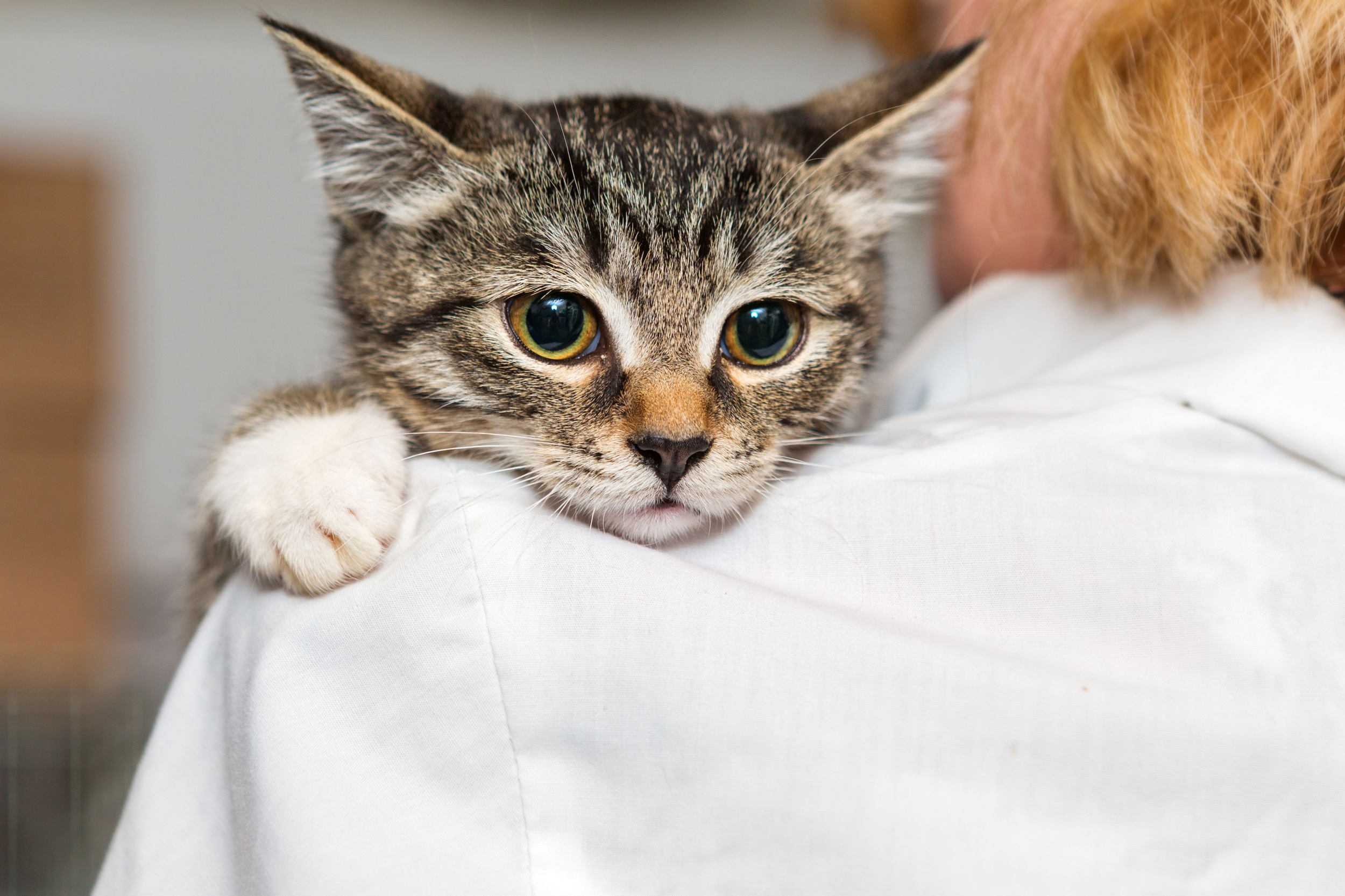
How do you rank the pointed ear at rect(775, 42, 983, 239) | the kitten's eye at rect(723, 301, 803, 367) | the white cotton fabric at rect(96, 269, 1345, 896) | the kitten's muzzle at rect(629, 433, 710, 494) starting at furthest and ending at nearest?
the pointed ear at rect(775, 42, 983, 239), the kitten's eye at rect(723, 301, 803, 367), the kitten's muzzle at rect(629, 433, 710, 494), the white cotton fabric at rect(96, 269, 1345, 896)

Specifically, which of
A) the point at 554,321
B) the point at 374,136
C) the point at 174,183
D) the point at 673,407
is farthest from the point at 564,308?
the point at 174,183

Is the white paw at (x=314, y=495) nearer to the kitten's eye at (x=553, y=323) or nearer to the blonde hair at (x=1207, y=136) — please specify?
the kitten's eye at (x=553, y=323)

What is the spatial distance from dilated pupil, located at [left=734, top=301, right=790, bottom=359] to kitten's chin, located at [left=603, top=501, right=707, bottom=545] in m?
0.23

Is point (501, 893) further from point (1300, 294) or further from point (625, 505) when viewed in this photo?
point (1300, 294)

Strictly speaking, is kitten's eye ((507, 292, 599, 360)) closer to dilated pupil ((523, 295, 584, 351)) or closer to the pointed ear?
dilated pupil ((523, 295, 584, 351))


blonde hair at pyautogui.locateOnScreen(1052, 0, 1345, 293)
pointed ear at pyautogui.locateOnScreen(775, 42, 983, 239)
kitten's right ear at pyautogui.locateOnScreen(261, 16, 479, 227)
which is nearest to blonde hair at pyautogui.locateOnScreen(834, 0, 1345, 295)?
blonde hair at pyautogui.locateOnScreen(1052, 0, 1345, 293)

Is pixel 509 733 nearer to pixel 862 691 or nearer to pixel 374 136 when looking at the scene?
pixel 862 691

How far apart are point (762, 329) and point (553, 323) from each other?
9.7 inches

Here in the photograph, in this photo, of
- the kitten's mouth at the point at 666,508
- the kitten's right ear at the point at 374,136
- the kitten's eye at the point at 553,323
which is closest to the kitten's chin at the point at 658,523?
the kitten's mouth at the point at 666,508

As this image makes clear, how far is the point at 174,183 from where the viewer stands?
378 cm

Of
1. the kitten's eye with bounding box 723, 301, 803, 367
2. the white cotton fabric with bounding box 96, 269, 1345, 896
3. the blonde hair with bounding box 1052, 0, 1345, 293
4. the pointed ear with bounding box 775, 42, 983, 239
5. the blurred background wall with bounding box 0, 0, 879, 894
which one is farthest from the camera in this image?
the blurred background wall with bounding box 0, 0, 879, 894

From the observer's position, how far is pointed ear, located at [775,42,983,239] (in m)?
1.13

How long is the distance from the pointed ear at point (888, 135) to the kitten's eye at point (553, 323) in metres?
0.37

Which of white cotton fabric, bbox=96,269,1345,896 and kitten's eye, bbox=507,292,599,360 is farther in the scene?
kitten's eye, bbox=507,292,599,360
